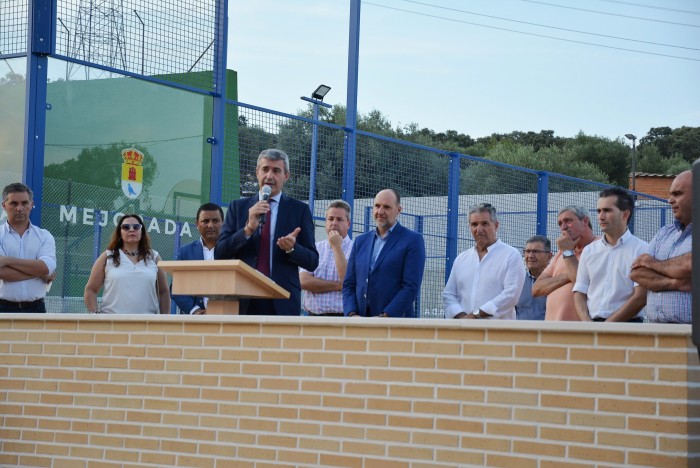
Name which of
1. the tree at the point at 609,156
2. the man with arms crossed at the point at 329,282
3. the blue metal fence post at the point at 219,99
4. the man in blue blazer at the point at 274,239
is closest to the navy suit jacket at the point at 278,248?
the man in blue blazer at the point at 274,239

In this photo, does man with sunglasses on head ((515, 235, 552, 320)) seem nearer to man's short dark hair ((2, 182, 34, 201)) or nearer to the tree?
man's short dark hair ((2, 182, 34, 201))

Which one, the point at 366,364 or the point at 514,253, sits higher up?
the point at 514,253

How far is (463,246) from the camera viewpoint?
45.1ft

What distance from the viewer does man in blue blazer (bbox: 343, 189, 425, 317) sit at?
7.02 meters

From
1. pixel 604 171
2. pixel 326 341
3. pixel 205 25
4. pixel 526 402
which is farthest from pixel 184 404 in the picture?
pixel 604 171

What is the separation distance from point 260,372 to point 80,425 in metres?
1.26

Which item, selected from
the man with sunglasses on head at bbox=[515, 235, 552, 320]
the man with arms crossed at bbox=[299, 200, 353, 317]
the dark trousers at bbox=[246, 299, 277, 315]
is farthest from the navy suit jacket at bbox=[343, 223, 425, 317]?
the man with sunglasses on head at bbox=[515, 235, 552, 320]

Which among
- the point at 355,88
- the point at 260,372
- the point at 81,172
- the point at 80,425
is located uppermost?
the point at 355,88

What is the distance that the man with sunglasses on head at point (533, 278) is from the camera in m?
8.27

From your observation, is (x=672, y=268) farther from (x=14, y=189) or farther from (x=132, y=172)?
(x=132, y=172)

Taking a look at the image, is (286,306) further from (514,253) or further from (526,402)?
(526,402)

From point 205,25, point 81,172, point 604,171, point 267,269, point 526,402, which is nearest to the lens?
point 526,402

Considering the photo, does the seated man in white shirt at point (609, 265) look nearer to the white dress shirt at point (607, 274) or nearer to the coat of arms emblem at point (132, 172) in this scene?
the white dress shirt at point (607, 274)

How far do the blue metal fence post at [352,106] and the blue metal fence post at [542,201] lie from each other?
11.5 feet
